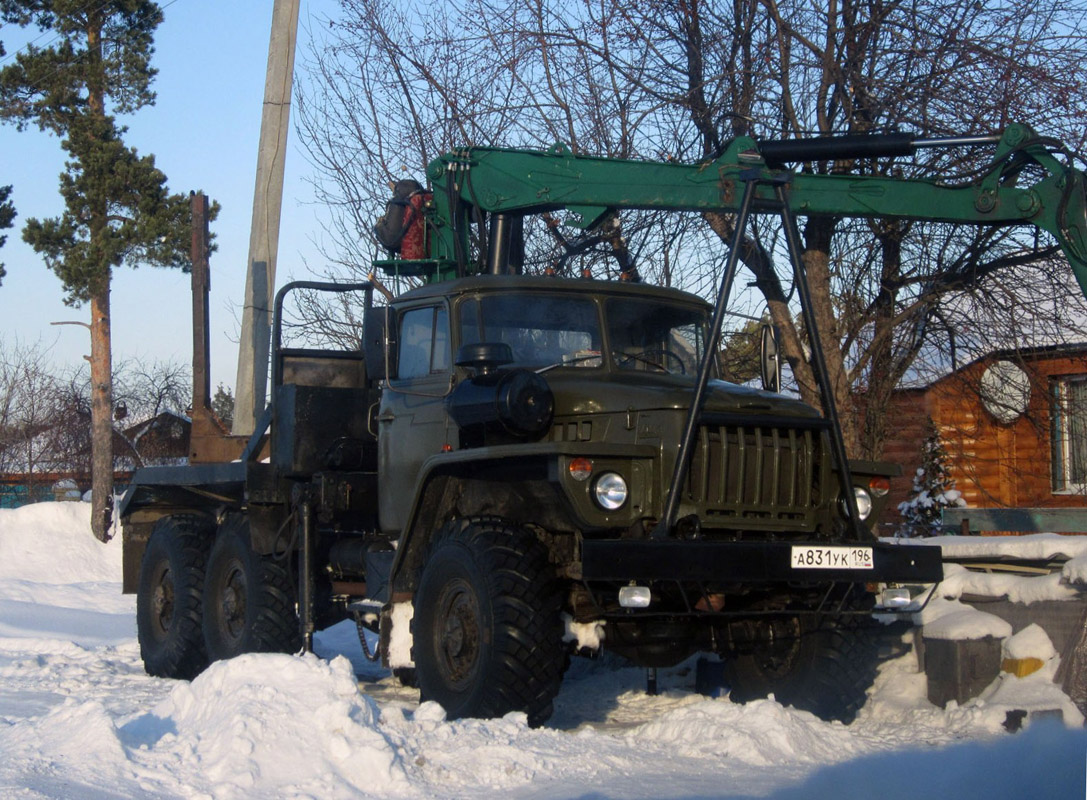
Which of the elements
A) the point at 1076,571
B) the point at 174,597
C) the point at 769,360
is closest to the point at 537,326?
the point at 769,360

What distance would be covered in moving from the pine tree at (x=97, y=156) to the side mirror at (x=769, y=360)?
1973 centimetres

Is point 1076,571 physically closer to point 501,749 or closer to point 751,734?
point 751,734

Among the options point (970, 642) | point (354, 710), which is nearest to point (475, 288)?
point (354, 710)

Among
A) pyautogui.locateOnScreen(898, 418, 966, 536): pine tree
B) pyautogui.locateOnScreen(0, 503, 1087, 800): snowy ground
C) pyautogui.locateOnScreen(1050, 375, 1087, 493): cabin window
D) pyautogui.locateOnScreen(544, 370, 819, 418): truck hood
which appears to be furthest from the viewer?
pyautogui.locateOnScreen(898, 418, 966, 536): pine tree

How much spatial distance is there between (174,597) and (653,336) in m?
4.55

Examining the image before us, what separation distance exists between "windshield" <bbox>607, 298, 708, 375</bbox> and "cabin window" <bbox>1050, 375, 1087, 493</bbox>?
4.88 metres

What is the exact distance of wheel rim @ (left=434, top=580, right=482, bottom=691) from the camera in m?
6.41

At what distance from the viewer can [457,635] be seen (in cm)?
655

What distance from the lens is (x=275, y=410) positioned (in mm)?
8648

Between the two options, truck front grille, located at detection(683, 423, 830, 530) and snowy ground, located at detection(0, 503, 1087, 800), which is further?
truck front grille, located at detection(683, 423, 830, 530)

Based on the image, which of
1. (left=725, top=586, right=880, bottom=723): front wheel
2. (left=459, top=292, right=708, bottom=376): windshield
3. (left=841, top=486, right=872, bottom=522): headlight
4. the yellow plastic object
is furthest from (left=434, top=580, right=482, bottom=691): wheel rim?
the yellow plastic object

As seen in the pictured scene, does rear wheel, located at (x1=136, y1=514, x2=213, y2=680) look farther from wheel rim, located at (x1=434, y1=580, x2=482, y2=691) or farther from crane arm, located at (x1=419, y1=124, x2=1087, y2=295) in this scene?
wheel rim, located at (x1=434, y1=580, x2=482, y2=691)

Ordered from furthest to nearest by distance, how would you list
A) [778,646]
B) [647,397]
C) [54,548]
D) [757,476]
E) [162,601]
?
[54,548] → [162,601] → [778,646] → [647,397] → [757,476]

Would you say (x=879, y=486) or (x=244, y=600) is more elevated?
(x=879, y=486)
